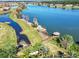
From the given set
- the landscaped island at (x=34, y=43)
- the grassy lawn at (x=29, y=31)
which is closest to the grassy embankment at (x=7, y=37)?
the landscaped island at (x=34, y=43)

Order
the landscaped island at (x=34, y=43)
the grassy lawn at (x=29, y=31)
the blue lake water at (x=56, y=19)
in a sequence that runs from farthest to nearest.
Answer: the blue lake water at (x=56, y=19) < the grassy lawn at (x=29, y=31) < the landscaped island at (x=34, y=43)

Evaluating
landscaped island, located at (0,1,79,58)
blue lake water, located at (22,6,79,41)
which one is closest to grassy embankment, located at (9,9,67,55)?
landscaped island, located at (0,1,79,58)

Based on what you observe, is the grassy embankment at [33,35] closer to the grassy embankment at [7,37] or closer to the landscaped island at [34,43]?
the landscaped island at [34,43]

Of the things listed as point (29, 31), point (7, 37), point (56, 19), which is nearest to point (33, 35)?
point (29, 31)

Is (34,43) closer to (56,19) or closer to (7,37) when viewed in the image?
(7,37)

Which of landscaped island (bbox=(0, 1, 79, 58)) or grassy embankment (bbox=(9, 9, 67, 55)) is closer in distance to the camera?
landscaped island (bbox=(0, 1, 79, 58))

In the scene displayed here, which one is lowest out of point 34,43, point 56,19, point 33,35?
point 34,43

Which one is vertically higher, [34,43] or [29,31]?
[29,31]

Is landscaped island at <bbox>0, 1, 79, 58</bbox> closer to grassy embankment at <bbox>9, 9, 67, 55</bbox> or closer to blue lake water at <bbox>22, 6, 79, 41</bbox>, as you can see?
grassy embankment at <bbox>9, 9, 67, 55</bbox>

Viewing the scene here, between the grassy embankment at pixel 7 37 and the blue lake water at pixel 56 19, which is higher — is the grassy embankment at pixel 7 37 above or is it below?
below
